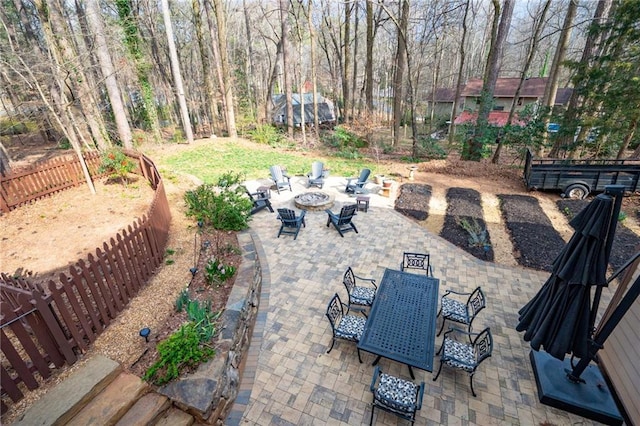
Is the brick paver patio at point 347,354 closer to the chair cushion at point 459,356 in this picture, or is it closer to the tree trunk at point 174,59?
the chair cushion at point 459,356

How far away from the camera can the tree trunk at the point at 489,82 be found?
478 inches

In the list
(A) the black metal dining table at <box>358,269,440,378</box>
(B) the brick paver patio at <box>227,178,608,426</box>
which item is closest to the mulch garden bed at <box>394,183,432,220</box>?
(B) the brick paver patio at <box>227,178,608,426</box>

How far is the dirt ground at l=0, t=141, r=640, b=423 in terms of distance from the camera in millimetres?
3971

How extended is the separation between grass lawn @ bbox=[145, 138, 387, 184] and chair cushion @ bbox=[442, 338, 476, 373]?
980 centimetres

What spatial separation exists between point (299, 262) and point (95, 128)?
12.1 metres

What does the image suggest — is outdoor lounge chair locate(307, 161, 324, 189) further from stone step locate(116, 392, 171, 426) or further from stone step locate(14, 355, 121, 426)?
stone step locate(116, 392, 171, 426)

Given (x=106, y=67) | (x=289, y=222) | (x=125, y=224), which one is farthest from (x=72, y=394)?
(x=106, y=67)

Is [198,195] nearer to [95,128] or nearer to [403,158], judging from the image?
[95,128]

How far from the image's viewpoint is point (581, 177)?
9.59 m

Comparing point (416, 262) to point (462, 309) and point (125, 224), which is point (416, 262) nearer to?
point (462, 309)

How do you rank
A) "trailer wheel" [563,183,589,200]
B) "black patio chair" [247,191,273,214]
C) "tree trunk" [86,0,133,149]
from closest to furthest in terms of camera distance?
"black patio chair" [247,191,273,214]
"trailer wheel" [563,183,589,200]
"tree trunk" [86,0,133,149]

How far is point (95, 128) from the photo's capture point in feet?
41.2

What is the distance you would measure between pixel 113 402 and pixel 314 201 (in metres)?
7.44

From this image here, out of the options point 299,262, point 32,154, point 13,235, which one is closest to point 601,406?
A: point 299,262
